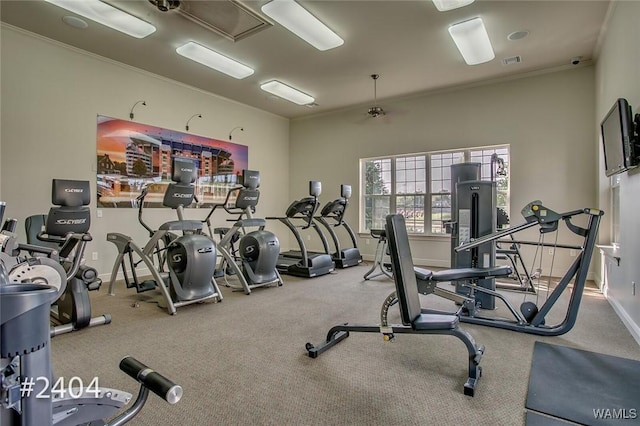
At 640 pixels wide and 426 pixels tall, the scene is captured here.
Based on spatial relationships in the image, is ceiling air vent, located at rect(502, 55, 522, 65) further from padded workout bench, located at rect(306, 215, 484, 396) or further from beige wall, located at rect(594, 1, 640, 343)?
padded workout bench, located at rect(306, 215, 484, 396)

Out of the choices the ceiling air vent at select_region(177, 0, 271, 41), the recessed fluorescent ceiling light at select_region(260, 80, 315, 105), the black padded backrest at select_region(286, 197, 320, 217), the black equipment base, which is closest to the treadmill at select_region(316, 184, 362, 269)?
the black padded backrest at select_region(286, 197, 320, 217)

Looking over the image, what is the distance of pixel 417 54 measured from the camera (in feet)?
16.6

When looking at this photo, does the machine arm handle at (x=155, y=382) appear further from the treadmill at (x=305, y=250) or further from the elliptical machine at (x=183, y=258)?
the treadmill at (x=305, y=250)

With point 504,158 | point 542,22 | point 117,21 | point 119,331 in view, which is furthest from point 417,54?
point 119,331

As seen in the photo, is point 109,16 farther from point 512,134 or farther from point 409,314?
point 512,134

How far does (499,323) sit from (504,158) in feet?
12.6

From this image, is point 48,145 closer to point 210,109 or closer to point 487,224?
point 210,109

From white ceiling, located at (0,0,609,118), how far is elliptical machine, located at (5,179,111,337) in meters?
2.19

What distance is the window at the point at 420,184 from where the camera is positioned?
20.1 feet

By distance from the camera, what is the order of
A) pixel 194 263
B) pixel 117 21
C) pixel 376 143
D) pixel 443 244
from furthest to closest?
1. pixel 376 143
2. pixel 443 244
3. pixel 117 21
4. pixel 194 263

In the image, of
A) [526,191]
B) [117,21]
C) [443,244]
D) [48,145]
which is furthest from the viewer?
[443,244]

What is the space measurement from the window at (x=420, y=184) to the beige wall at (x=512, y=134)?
17 centimetres

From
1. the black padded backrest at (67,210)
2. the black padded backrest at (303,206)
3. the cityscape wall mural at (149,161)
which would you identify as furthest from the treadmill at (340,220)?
the black padded backrest at (67,210)

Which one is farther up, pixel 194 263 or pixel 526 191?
pixel 526 191
